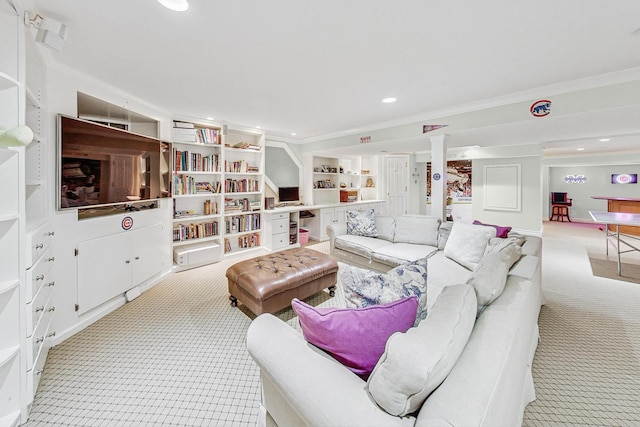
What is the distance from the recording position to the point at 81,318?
2492mm

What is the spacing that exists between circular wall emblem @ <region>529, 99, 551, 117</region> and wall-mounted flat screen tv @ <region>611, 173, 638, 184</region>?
901 centimetres

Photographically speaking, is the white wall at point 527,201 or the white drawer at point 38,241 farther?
the white wall at point 527,201

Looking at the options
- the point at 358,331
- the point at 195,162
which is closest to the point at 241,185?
the point at 195,162

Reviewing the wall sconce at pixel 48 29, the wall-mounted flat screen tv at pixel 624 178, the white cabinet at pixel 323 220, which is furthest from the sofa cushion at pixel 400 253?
the wall-mounted flat screen tv at pixel 624 178

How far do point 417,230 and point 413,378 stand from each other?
322 cm

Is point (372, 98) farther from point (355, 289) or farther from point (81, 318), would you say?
point (81, 318)

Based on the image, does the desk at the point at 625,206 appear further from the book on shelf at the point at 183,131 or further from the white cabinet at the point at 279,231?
the book on shelf at the point at 183,131

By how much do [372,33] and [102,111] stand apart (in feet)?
10.3

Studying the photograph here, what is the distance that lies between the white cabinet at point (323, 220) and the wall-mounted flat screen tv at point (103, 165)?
321 cm

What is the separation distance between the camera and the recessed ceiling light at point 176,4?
1512 mm

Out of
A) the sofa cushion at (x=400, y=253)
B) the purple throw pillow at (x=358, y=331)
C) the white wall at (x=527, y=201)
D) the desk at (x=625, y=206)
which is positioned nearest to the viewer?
the purple throw pillow at (x=358, y=331)

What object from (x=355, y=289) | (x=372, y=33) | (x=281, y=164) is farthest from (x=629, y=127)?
(x=281, y=164)

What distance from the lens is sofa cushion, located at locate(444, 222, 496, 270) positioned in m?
2.80

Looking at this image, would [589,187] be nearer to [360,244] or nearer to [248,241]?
[360,244]
